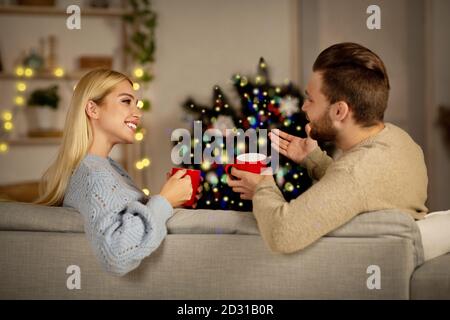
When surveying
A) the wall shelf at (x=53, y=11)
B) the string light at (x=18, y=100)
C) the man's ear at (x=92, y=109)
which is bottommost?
the string light at (x=18, y=100)

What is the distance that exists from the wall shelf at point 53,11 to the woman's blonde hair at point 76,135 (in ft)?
10.2

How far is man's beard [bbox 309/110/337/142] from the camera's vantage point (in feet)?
5.63

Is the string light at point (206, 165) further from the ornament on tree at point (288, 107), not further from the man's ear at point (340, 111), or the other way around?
the man's ear at point (340, 111)

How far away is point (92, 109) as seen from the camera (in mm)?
1854

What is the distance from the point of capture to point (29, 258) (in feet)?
4.70

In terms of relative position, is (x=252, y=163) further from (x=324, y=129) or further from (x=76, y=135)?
(x=76, y=135)

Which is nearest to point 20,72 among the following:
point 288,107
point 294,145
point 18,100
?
point 18,100

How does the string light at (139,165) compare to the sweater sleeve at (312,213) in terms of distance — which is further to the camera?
the string light at (139,165)

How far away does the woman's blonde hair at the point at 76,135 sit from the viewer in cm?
177

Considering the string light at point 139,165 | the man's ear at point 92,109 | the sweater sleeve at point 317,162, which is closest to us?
the man's ear at point 92,109

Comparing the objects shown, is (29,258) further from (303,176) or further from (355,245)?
(303,176)

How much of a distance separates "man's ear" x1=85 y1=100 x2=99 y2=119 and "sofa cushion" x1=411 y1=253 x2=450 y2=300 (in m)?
1.12

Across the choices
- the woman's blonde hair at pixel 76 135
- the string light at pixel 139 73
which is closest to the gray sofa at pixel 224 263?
the woman's blonde hair at pixel 76 135
